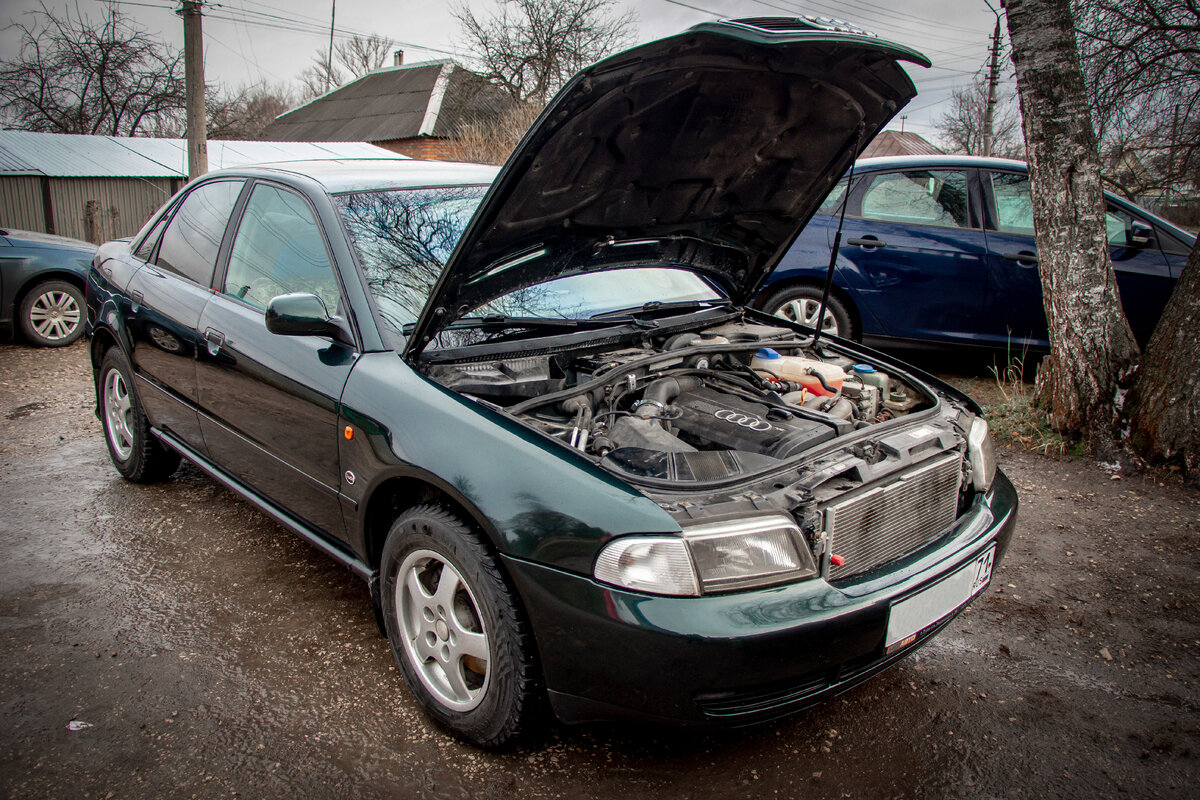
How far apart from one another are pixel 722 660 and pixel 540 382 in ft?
3.56

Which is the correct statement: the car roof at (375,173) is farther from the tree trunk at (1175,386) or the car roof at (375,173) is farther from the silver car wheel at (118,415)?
the tree trunk at (1175,386)

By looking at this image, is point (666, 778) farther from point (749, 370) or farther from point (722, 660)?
point (749, 370)

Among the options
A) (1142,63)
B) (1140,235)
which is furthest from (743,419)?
(1142,63)

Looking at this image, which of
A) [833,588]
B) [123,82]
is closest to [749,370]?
[833,588]

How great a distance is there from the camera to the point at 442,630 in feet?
7.41

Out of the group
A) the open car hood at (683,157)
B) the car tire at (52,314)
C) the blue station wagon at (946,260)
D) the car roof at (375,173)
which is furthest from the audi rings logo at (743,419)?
the car tire at (52,314)

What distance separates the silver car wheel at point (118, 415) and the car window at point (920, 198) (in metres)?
5.24

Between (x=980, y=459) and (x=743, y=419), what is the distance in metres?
0.79

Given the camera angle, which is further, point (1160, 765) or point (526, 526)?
point (1160, 765)

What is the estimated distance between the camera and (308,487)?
2.70 meters

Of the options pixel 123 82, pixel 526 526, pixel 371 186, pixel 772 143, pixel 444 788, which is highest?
pixel 123 82

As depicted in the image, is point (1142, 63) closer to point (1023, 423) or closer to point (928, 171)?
point (928, 171)

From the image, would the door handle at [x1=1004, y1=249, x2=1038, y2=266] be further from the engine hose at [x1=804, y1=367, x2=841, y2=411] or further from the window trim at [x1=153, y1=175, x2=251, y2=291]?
the window trim at [x1=153, y1=175, x2=251, y2=291]

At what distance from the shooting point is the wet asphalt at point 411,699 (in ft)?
7.00
